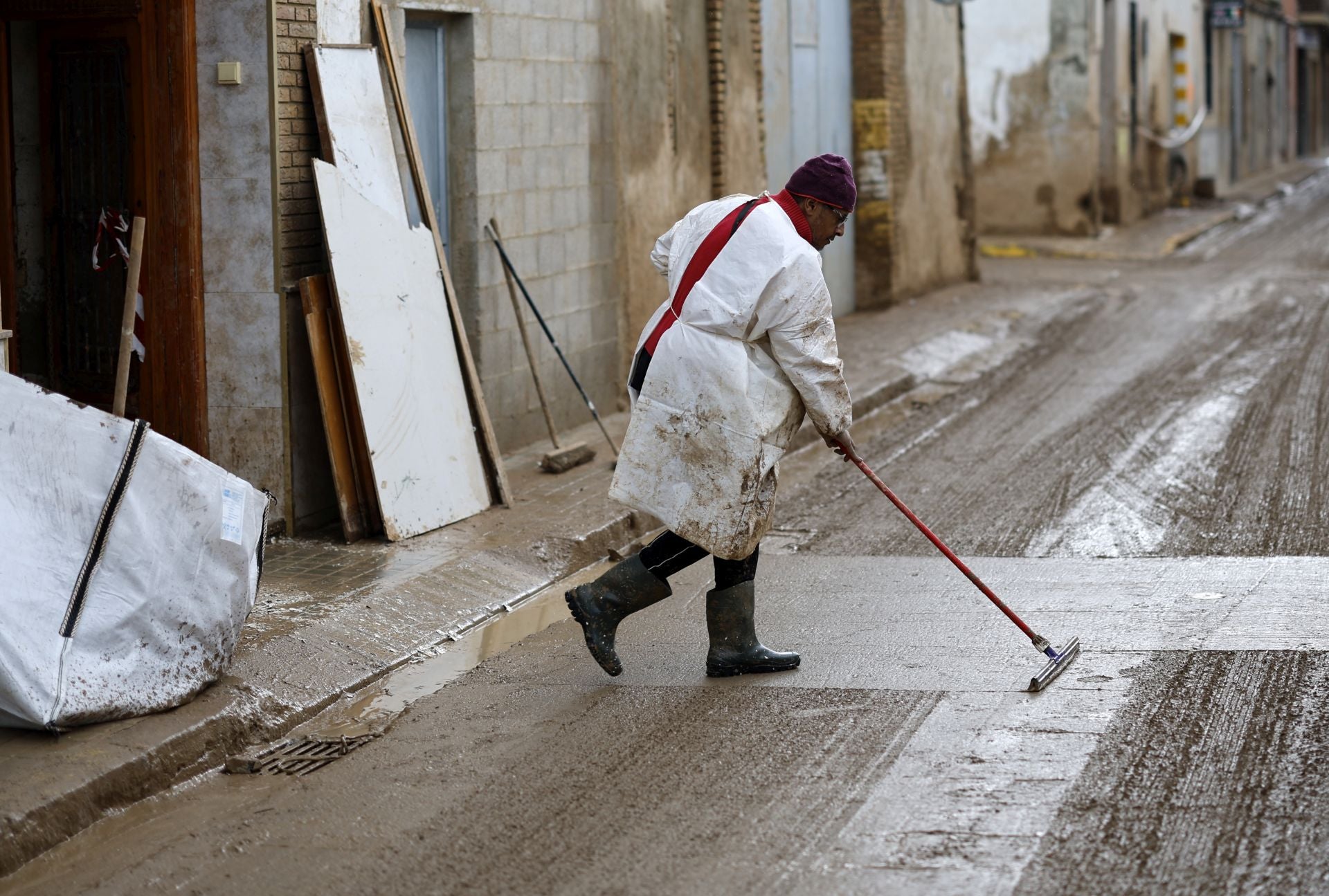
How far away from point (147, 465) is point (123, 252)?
2.61 meters

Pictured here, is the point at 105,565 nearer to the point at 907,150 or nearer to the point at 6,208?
the point at 6,208

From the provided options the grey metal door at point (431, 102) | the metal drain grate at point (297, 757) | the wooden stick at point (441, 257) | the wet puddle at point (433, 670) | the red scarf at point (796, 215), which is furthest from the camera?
the grey metal door at point (431, 102)

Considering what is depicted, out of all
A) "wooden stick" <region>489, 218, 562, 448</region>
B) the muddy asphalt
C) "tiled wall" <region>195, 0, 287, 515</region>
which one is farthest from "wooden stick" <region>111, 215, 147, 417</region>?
"wooden stick" <region>489, 218, 562, 448</region>

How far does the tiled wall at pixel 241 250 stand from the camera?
7336 millimetres

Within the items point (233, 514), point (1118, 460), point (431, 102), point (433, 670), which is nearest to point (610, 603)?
point (433, 670)

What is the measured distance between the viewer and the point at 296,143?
7555 millimetres

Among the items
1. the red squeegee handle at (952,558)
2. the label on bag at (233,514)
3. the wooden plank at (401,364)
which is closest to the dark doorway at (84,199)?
the wooden plank at (401,364)

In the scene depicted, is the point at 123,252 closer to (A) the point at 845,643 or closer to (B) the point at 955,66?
(A) the point at 845,643

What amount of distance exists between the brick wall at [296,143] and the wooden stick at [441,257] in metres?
0.51

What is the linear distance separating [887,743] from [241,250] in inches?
150

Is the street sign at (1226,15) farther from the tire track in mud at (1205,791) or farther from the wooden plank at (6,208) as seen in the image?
the tire track in mud at (1205,791)

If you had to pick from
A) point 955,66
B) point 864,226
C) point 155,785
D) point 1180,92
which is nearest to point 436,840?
point 155,785

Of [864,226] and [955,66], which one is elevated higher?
[955,66]

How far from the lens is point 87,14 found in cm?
745
